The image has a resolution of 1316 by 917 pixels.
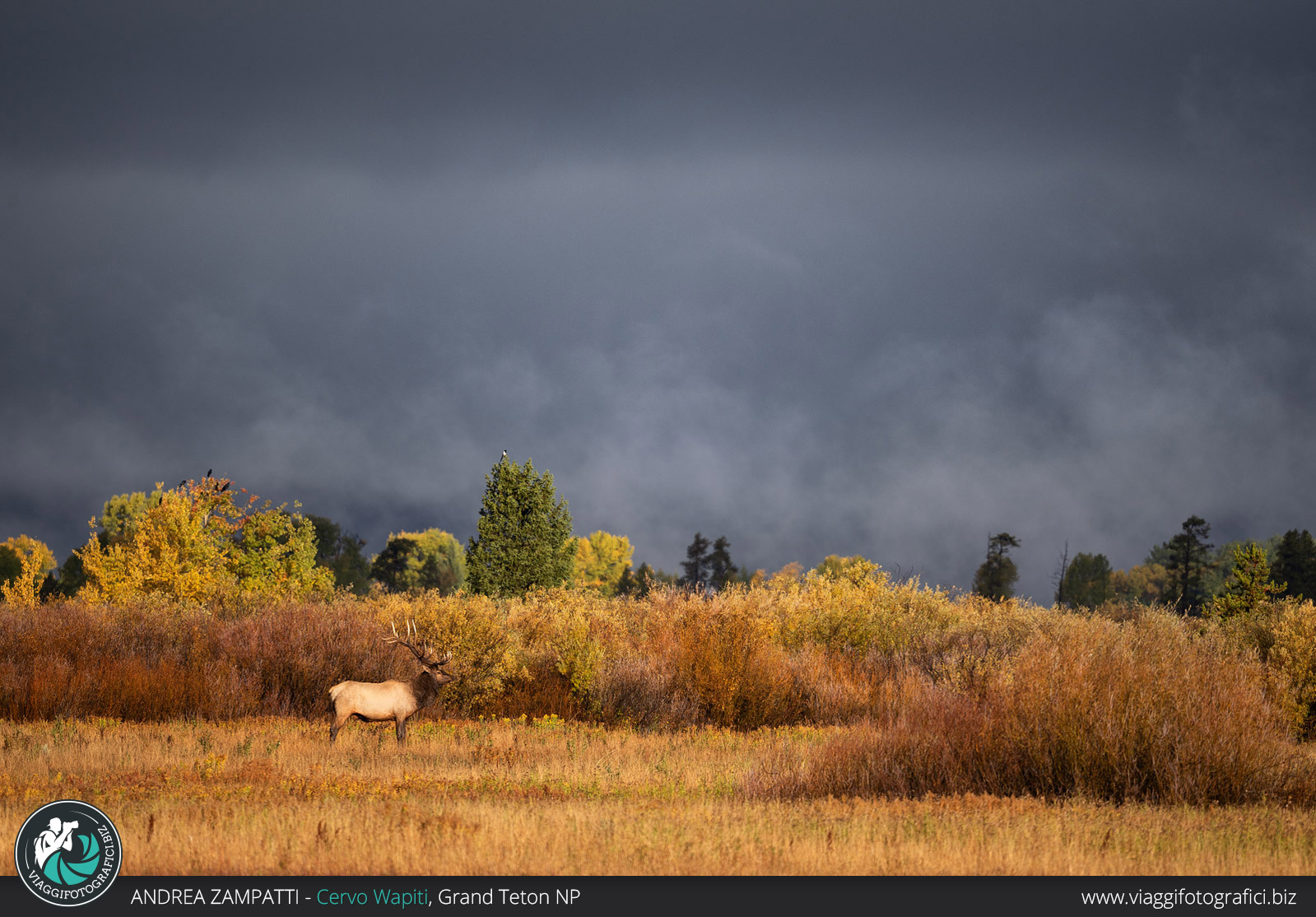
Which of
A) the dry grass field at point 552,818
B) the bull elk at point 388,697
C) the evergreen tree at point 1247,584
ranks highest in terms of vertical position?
the evergreen tree at point 1247,584

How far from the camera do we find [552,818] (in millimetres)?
9578

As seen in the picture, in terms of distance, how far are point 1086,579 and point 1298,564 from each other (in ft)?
106

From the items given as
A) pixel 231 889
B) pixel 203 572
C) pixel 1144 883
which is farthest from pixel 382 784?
pixel 203 572

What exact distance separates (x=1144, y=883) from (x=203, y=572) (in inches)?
1311

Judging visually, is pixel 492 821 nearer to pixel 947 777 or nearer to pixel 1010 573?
pixel 947 777

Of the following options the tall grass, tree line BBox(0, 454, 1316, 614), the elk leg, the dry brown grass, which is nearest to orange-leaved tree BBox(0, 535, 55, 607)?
tree line BBox(0, 454, 1316, 614)

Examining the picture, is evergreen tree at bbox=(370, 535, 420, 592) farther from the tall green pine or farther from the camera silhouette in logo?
the camera silhouette in logo

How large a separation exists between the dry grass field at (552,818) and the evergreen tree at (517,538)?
106ft

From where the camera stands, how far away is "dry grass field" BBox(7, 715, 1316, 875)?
7.98 metres

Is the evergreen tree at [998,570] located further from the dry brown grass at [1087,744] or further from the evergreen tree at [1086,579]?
the dry brown grass at [1087,744]

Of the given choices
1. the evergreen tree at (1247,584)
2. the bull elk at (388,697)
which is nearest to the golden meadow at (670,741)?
the bull elk at (388,697)

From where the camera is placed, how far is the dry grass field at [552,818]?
798 cm

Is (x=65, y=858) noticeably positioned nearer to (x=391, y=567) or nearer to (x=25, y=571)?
(x=25, y=571)


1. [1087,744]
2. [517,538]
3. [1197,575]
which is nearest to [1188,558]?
[1197,575]
